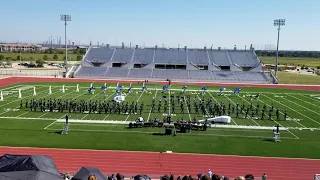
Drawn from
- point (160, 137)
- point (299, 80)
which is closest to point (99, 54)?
point (299, 80)

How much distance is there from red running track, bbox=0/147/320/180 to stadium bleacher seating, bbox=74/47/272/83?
4704 centimetres

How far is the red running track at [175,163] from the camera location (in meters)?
17.8

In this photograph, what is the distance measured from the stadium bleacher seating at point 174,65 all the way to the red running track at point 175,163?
154ft

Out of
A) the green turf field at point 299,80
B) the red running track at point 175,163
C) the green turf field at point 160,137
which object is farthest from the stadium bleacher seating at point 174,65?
the red running track at point 175,163

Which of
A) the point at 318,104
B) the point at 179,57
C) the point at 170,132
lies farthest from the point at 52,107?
the point at 179,57

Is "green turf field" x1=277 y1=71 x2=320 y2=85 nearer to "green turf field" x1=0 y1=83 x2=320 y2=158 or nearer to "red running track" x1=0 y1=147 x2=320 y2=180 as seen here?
"green turf field" x1=0 y1=83 x2=320 y2=158

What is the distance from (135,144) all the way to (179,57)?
5802cm

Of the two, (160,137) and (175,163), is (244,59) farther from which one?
(175,163)

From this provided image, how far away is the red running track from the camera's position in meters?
17.8

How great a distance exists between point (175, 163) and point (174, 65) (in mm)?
56870

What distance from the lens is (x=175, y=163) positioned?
61.9ft

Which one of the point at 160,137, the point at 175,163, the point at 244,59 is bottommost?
the point at 175,163

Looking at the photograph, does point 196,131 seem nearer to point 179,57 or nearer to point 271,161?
point 271,161

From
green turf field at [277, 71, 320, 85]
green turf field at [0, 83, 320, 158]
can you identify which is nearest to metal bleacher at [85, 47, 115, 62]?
green turf field at [277, 71, 320, 85]
